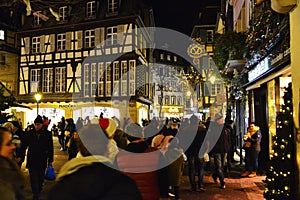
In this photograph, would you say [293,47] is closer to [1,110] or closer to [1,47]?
[1,110]

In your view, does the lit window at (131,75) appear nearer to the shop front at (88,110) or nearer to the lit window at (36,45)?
the shop front at (88,110)

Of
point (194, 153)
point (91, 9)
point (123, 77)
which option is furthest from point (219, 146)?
point (91, 9)

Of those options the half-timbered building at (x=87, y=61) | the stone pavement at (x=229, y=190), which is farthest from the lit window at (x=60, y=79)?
the stone pavement at (x=229, y=190)

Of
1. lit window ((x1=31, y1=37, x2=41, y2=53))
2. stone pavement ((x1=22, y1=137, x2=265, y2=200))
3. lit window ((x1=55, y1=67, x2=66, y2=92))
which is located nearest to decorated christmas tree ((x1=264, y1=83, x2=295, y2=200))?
stone pavement ((x1=22, y1=137, x2=265, y2=200))

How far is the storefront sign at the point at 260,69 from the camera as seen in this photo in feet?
35.1

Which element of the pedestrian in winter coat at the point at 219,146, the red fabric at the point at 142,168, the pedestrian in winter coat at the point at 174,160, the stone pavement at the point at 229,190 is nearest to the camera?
the red fabric at the point at 142,168

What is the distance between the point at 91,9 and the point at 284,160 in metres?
32.1

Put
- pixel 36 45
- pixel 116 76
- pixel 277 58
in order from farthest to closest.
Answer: pixel 36 45, pixel 116 76, pixel 277 58

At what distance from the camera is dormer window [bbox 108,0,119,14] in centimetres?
3485

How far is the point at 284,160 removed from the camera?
6434mm

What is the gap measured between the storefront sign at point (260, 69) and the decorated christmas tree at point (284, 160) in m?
4.11

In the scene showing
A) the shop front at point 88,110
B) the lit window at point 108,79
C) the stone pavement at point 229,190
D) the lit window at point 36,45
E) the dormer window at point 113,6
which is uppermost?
the dormer window at point 113,6

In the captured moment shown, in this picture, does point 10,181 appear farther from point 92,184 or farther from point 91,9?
point 91,9

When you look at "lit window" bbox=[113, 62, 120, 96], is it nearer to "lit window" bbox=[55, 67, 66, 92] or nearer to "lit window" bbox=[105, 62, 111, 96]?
"lit window" bbox=[105, 62, 111, 96]
